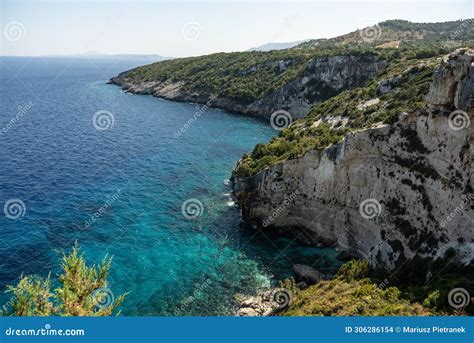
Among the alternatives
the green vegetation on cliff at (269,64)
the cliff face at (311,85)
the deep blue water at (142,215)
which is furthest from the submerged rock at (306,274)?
the cliff face at (311,85)

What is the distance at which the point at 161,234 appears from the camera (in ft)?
154

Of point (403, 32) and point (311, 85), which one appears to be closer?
point (311, 85)

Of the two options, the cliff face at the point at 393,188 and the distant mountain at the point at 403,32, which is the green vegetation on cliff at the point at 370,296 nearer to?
the cliff face at the point at 393,188

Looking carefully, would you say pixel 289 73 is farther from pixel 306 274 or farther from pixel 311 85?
pixel 306 274

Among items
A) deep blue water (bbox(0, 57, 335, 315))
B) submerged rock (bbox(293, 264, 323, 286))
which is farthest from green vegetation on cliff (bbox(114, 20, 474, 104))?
submerged rock (bbox(293, 264, 323, 286))

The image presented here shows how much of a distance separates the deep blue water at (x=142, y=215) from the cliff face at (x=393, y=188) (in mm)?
4054

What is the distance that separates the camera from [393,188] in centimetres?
3909

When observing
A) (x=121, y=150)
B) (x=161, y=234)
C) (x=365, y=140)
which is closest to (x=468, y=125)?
(x=365, y=140)

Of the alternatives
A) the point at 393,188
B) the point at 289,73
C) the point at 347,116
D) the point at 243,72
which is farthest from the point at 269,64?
the point at 393,188

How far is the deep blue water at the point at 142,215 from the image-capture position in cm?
3841

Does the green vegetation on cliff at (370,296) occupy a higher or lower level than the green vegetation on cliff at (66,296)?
lower

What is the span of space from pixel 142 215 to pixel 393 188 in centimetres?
3031

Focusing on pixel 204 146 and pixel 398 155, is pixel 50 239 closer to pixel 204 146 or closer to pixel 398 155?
pixel 398 155

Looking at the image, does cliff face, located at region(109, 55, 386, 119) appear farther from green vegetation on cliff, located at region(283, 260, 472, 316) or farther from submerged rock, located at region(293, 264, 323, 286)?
green vegetation on cliff, located at region(283, 260, 472, 316)
